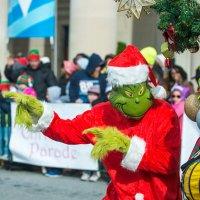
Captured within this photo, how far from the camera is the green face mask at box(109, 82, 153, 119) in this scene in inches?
210

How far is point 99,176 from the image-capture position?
1140cm

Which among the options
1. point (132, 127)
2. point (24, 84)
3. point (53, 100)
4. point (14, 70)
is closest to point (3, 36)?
point (14, 70)

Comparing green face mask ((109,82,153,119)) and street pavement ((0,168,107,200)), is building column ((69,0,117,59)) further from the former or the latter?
green face mask ((109,82,153,119))

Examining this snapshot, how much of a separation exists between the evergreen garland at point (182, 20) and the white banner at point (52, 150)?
246 inches

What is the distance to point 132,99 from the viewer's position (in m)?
5.34

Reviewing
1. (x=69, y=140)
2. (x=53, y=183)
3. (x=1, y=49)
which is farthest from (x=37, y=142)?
(x=1, y=49)

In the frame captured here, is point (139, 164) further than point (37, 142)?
No

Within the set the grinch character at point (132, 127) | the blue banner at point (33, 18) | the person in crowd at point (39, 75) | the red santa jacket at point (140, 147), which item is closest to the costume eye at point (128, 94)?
the grinch character at point (132, 127)

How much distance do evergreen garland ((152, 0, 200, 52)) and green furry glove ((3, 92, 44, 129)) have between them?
1.14 m

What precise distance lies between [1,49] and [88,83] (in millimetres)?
11272

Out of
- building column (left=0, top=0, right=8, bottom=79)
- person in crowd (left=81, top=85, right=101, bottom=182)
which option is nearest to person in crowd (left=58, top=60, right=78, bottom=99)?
person in crowd (left=81, top=85, right=101, bottom=182)

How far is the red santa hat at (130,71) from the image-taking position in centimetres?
544

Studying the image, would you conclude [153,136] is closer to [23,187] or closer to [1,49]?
[23,187]

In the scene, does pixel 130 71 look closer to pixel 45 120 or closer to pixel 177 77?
pixel 45 120
